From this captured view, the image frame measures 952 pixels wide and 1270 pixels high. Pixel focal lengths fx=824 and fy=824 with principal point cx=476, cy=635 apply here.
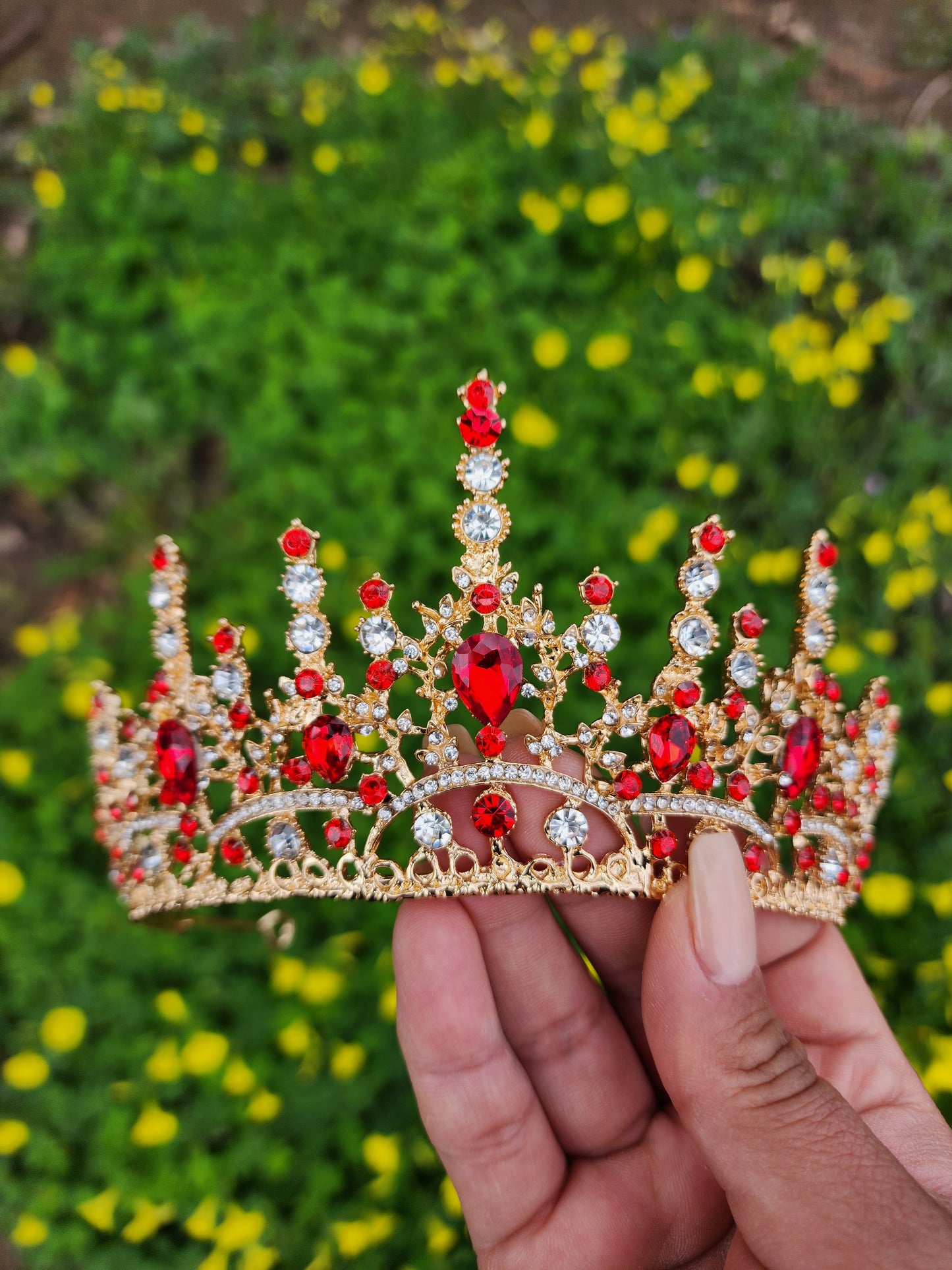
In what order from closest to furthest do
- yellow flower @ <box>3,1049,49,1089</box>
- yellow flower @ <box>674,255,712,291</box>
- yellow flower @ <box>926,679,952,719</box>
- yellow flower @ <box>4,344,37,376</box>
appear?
yellow flower @ <box>3,1049,49,1089</box>, yellow flower @ <box>926,679,952,719</box>, yellow flower @ <box>674,255,712,291</box>, yellow flower @ <box>4,344,37,376</box>

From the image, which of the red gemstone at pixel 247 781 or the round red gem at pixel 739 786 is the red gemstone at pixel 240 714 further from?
the round red gem at pixel 739 786

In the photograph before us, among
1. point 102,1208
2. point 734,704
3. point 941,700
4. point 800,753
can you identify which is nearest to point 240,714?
point 734,704

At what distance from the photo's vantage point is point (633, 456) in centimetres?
213

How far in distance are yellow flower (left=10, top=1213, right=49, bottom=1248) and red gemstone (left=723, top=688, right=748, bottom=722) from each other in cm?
175

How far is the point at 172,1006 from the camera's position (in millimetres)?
1790

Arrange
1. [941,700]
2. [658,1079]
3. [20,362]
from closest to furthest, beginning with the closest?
[658,1079]
[941,700]
[20,362]

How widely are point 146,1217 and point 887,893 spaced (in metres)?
1.71

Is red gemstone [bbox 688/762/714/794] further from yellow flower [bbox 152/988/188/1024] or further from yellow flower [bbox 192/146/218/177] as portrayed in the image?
yellow flower [bbox 192/146/218/177]

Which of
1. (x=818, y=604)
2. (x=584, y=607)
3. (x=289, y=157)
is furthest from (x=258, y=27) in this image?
(x=818, y=604)

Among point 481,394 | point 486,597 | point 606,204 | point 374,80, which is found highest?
point 374,80

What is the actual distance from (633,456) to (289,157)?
1.63m

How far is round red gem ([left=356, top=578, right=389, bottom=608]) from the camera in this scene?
4.05ft

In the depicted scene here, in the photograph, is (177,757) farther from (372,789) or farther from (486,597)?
(486,597)

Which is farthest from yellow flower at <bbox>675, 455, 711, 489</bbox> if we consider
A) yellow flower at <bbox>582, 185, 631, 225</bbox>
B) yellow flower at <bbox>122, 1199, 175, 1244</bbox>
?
yellow flower at <bbox>122, 1199, 175, 1244</bbox>
